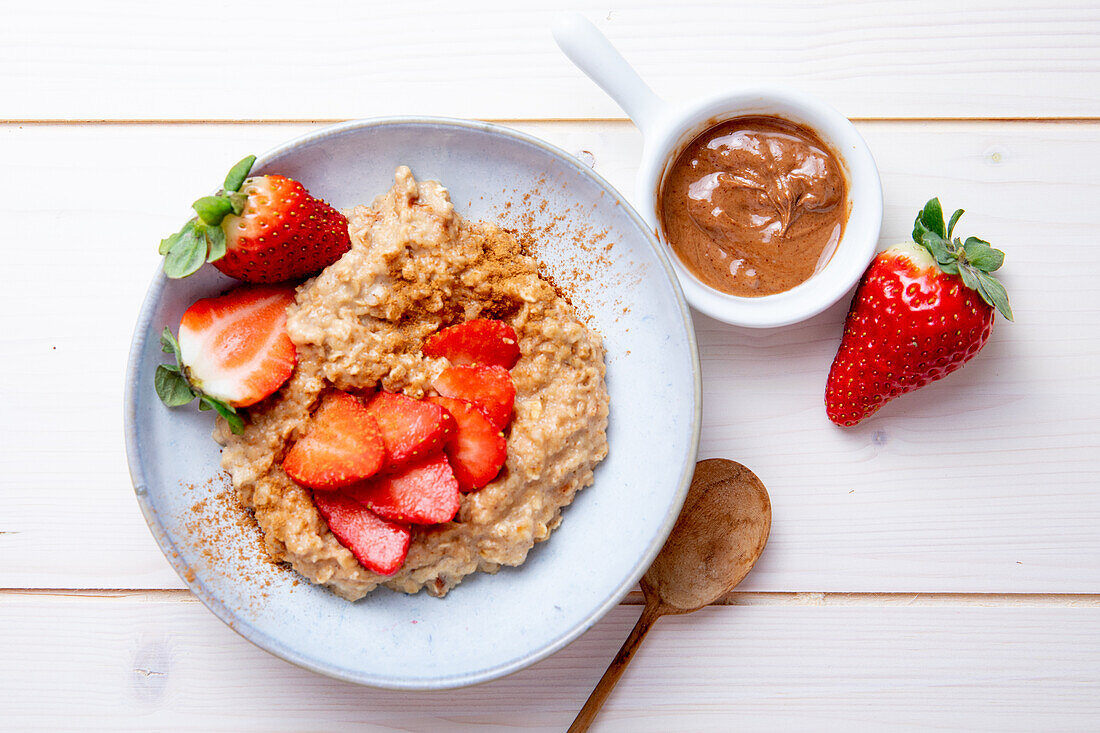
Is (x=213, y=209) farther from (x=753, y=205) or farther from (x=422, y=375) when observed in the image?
(x=753, y=205)

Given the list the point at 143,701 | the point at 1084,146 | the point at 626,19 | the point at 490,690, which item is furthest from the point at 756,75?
the point at 143,701

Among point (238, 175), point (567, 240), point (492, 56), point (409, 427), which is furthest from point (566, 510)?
point (492, 56)

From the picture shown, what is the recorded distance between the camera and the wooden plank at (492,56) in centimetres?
165

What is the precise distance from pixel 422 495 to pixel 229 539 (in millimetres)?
401

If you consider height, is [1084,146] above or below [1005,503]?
above

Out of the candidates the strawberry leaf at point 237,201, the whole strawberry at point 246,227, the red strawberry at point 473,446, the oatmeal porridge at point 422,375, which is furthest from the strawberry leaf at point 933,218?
the strawberry leaf at point 237,201

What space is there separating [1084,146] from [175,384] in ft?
6.29

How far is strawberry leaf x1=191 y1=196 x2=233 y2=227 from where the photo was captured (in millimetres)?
1250

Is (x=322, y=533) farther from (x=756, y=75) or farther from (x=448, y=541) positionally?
(x=756, y=75)

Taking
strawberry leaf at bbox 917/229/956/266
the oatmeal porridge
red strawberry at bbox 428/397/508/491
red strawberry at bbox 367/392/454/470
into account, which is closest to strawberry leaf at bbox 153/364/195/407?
the oatmeal porridge

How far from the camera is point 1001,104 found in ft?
5.53

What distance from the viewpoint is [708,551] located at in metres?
1.63

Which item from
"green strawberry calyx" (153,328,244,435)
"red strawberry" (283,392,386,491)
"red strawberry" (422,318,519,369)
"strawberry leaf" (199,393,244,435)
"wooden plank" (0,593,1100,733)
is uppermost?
"green strawberry calyx" (153,328,244,435)

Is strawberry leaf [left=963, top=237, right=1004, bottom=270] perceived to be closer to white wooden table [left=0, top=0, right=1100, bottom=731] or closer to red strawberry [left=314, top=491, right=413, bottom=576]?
white wooden table [left=0, top=0, right=1100, bottom=731]
